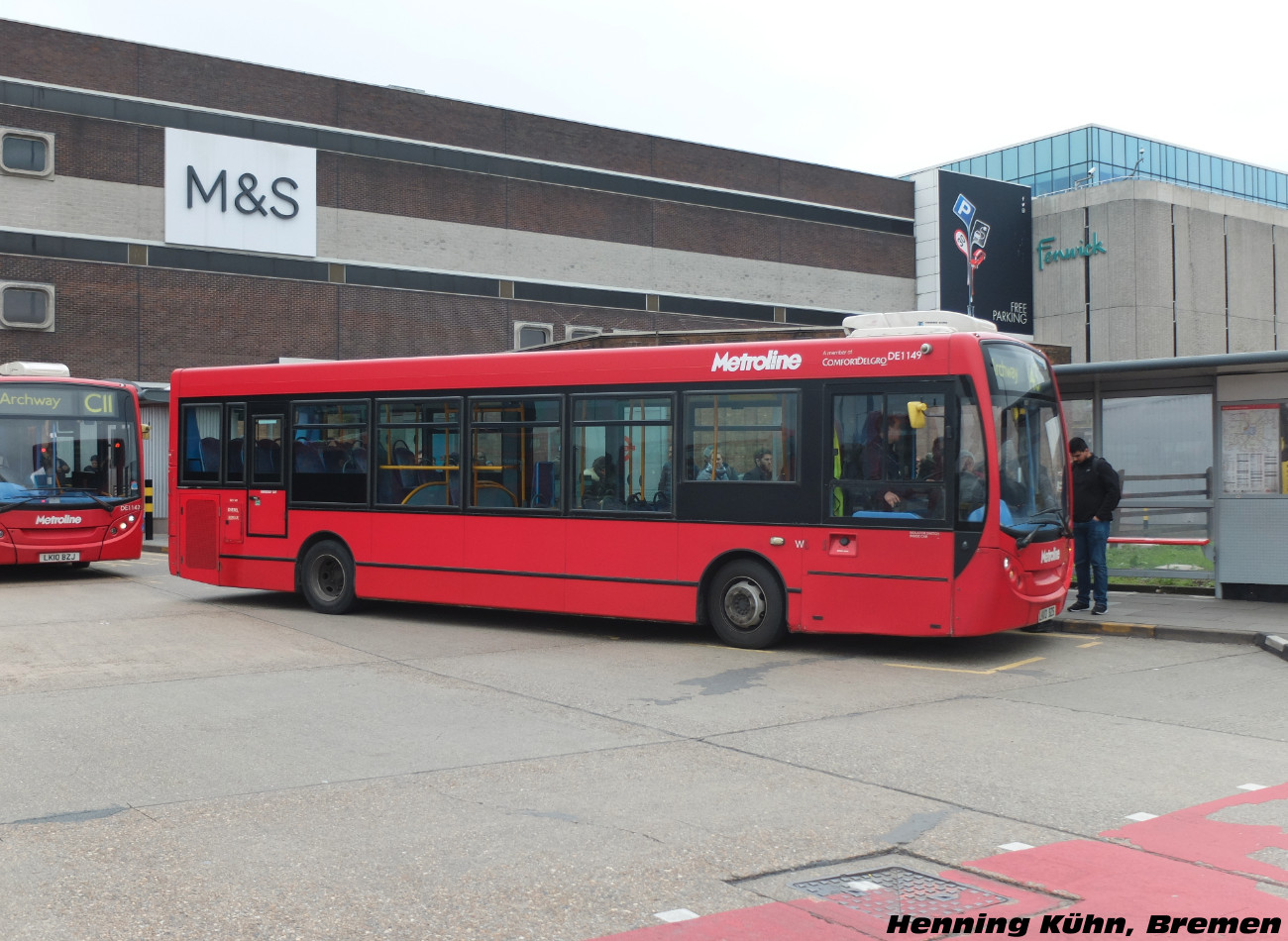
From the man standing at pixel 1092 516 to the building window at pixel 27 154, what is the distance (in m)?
27.6

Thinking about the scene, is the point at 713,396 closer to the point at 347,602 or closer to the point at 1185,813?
the point at 347,602

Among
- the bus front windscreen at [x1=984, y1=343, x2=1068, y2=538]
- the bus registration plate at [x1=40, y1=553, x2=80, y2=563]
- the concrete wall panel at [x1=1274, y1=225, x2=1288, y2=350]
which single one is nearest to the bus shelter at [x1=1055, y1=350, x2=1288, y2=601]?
the bus front windscreen at [x1=984, y1=343, x2=1068, y2=538]

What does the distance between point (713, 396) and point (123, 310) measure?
990 inches

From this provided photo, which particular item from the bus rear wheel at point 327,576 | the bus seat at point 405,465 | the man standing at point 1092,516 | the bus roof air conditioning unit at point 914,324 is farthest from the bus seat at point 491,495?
Answer: the man standing at point 1092,516

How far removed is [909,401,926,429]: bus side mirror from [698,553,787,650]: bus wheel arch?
6.07ft

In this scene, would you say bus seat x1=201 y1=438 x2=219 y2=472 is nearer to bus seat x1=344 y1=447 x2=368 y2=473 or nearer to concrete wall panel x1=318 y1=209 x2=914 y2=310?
bus seat x1=344 y1=447 x2=368 y2=473

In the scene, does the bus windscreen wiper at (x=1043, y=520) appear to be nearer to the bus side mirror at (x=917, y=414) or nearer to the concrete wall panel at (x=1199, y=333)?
the bus side mirror at (x=917, y=414)

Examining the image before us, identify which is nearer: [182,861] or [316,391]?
[182,861]

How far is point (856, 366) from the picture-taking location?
427 inches

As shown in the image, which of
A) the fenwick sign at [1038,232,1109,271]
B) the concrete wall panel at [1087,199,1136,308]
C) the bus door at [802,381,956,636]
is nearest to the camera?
the bus door at [802,381,956,636]

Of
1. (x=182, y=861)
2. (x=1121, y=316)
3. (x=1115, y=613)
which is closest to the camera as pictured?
(x=182, y=861)

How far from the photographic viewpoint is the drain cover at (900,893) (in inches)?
176

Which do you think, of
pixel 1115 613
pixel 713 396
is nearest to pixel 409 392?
pixel 713 396

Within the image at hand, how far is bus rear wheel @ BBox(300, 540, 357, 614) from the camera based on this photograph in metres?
14.0
